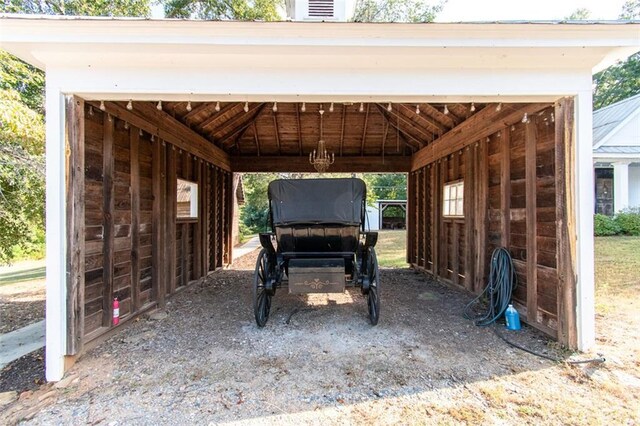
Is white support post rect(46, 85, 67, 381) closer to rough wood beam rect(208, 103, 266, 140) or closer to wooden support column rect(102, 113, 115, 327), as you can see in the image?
wooden support column rect(102, 113, 115, 327)

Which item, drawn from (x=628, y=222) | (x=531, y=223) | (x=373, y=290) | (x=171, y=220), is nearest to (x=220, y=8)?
(x=171, y=220)

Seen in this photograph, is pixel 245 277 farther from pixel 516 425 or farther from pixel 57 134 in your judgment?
pixel 516 425

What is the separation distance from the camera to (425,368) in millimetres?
2859

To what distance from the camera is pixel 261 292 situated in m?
3.96

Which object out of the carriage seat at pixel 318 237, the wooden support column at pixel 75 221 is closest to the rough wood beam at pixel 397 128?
the carriage seat at pixel 318 237

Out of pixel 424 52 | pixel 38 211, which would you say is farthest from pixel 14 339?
pixel 424 52

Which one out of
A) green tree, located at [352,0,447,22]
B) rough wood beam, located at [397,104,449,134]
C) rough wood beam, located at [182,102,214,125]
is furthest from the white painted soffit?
green tree, located at [352,0,447,22]

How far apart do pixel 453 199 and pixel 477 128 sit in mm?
1591

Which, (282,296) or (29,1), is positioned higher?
(29,1)

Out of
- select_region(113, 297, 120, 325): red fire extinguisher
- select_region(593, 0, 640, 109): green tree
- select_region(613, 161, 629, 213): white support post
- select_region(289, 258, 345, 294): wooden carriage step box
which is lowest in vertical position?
select_region(113, 297, 120, 325): red fire extinguisher

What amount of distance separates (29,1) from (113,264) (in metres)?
9.09

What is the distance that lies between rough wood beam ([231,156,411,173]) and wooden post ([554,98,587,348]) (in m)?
5.12

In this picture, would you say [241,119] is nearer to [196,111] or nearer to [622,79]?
[196,111]

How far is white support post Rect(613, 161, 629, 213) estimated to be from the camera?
1156 cm
